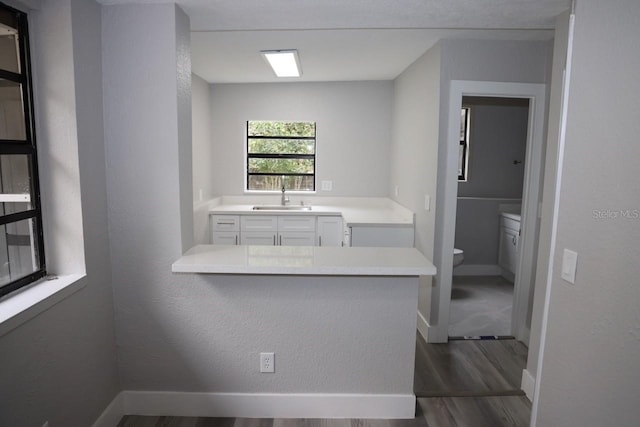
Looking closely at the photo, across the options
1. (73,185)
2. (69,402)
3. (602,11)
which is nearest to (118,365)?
(69,402)

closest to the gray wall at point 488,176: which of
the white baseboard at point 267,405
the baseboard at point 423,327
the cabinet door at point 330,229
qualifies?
the cabinet door at point 330,229

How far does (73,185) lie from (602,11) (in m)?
2.21

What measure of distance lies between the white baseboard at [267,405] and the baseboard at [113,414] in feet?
0.03

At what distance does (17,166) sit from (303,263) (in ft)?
4.35

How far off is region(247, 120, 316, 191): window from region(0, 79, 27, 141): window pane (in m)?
3.29

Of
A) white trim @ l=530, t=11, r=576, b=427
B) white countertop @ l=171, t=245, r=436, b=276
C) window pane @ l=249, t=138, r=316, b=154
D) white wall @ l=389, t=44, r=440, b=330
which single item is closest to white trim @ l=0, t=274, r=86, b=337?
white countertop @ l=171, t=245, r=436, b=276

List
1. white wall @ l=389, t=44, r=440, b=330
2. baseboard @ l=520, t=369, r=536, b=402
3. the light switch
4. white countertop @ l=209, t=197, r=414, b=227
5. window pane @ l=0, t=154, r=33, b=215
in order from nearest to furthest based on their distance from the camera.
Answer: the light switch → window pane @ l=0, t=154, r=33, b=215 → baseboard @ l=520, t=369, r=536, b=402 → white wall @ l=389, t=44, r=440, b=330 → white countertop @ l=209, t=197, r=414, b=227

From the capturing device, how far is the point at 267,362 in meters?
2.19

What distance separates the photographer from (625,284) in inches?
47.1

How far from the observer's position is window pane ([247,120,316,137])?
193 inches

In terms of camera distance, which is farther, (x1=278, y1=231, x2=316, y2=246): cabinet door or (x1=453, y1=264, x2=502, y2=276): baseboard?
(x1=453, y1=264, x2=502, y2=276): baseboard

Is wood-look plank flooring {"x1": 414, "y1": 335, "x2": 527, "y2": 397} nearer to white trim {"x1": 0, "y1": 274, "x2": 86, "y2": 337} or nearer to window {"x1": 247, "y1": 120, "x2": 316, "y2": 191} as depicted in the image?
white trim {"x1": 0, "y1": 274, "x2": 86, "y2": 337}

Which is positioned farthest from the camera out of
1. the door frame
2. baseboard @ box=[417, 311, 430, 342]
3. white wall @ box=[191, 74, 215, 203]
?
white wall @ box=[191, 74, 215, 203]

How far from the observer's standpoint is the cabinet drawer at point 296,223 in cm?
438
